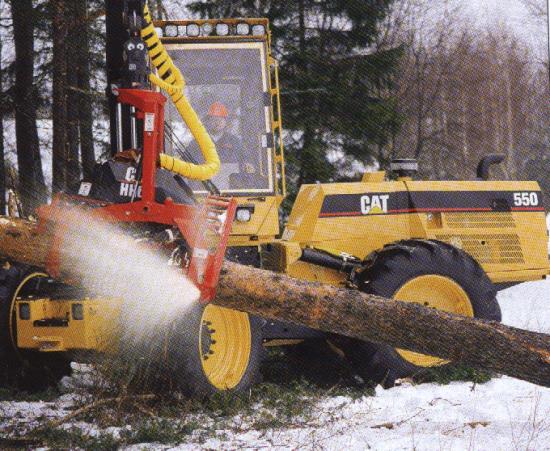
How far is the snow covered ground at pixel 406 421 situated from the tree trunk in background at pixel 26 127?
10.0 meters

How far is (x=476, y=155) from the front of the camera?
882 inches

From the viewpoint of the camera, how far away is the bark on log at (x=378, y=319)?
538cm

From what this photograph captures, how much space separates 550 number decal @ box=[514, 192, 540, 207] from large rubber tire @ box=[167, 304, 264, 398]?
3.05m

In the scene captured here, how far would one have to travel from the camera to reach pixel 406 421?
5770 millimetres

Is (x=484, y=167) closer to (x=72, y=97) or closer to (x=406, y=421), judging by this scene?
(x=406, y=421)

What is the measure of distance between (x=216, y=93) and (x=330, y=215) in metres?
1.47

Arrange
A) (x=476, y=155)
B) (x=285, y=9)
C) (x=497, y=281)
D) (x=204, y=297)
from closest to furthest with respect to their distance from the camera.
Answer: (x=204, y=297)
(x=497, y=281)
(x=285, y=9)
(x=476, y=155)

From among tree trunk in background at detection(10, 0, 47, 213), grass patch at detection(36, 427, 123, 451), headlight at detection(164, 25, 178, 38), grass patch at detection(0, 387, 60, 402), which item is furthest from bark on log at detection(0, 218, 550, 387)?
tree trunk in background at detection(10, 0, 47, 213)

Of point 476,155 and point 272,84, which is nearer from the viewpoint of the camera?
point 272,84

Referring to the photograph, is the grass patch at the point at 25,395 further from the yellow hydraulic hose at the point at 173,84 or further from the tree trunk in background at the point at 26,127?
the tree trunk in background at the point at 26,127

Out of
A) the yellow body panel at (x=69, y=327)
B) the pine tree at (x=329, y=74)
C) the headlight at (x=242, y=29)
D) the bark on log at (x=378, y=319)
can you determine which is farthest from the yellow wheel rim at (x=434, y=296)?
the pine tree at (x=329, y=74)

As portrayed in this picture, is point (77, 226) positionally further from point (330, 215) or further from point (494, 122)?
point (494, 122)

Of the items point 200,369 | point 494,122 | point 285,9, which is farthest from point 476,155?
point 200,369

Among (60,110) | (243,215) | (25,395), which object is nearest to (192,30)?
(243,215)
